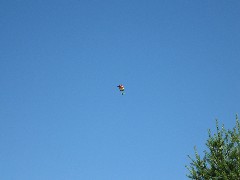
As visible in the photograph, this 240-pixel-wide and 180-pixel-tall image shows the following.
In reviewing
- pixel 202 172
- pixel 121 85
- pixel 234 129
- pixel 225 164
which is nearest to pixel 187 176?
pixel 202 172

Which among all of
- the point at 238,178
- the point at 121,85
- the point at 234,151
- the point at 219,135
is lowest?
the point at 238,178

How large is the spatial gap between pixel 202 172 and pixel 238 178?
2545 mm

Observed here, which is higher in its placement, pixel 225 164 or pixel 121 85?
pixel 121 85

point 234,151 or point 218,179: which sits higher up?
point 234,151

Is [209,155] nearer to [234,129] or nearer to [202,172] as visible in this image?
[202,172]

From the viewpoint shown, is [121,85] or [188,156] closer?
[188,156]

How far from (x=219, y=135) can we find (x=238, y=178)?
361cm

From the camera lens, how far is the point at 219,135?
23328 mm

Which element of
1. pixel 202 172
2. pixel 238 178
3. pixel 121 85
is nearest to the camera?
pixel 238 178

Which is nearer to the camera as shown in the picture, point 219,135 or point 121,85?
point 219,135

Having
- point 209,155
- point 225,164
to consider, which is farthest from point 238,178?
point 209,155

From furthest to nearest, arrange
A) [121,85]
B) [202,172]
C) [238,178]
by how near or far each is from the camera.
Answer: [121,85] < [202,172] < [238,178]

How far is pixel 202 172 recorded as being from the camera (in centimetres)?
2236

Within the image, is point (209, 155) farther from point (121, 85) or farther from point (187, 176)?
point (121, 85)
